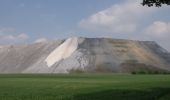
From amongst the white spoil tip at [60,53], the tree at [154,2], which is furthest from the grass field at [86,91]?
the white spoil tip at [60,53]

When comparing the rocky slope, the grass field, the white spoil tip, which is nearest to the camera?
the grass field

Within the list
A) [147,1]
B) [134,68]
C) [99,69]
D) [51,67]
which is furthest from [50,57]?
[147,1]

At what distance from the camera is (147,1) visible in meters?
28.2

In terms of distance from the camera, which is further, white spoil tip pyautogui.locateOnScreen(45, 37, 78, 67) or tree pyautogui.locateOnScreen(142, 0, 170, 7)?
white spoil tip pyautogui.locateOnScreen(45, 37, 78, 67)

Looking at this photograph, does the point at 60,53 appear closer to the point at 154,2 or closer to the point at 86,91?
→ the point at 86,91

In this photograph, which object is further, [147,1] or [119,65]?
[119,65]

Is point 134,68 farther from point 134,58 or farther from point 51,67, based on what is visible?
point 51,67

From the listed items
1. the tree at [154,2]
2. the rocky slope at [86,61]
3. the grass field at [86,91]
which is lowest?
the rocky slope at [86,61]

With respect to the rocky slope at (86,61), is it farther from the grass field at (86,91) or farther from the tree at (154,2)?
the tree at (154,2)

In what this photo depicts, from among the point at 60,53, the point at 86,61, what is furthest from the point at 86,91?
the point at 60,53

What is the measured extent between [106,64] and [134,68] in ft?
38.8

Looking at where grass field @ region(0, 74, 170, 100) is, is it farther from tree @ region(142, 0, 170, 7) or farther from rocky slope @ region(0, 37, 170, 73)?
rocky slope @ region(0, 37, 170, 73)

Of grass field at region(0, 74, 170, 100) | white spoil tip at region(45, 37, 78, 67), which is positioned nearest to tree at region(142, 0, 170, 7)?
grass field at region(0, 74, 170, 100)

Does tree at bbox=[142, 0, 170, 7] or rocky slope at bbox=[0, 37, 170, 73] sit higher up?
tree at bbox=[142, 0, 170, 7]
